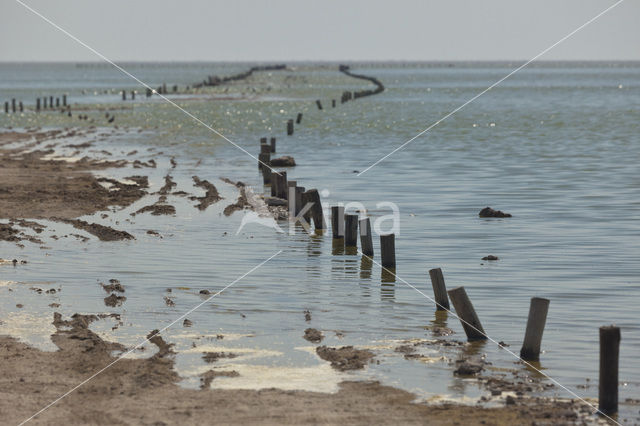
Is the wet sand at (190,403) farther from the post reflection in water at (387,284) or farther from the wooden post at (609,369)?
the post reflection in water at (387,284)

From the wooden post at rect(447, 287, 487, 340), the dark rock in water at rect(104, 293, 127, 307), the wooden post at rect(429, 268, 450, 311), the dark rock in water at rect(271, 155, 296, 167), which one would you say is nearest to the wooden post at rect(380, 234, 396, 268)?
the wooden post at rect(429, 268, 450, 311)

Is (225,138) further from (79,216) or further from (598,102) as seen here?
(598,102)

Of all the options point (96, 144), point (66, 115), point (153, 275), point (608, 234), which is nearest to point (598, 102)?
point (66, 115)

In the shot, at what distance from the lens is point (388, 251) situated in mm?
19391

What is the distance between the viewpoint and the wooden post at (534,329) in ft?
41.7

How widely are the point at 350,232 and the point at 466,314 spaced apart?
26.3 feet

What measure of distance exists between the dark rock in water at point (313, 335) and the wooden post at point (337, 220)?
743 centimetres

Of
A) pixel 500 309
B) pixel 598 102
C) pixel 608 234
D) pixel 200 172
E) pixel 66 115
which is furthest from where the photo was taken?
pixel 598 102

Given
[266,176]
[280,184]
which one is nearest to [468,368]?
[280,184]

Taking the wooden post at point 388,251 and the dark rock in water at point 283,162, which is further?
the dark rock in water at point 283,162

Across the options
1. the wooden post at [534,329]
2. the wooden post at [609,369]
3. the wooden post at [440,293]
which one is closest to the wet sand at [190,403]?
the wooden post at [609,369]

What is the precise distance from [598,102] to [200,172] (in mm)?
75701

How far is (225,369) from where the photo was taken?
40.9 feet

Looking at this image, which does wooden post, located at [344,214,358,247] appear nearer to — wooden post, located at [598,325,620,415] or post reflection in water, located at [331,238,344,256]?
post reflection in water, located at [331,238,344,256]
